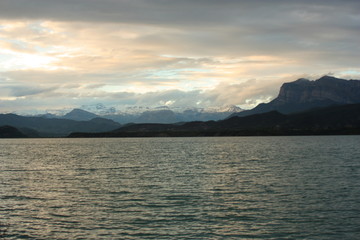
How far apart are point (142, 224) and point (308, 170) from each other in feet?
183

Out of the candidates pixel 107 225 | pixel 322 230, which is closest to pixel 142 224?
pixel 107 225

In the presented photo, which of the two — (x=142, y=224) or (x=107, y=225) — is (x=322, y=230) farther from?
(x=107, y=225)

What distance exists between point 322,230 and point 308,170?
50922 mm

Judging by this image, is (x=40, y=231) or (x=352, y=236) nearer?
(x=352, y=236)

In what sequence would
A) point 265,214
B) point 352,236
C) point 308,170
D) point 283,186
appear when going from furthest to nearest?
1. point 308,170
2. point 283,186
3. point 265,214
4. point 352,236

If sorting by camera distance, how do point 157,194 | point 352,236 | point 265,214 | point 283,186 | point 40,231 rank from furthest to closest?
point 283,186 < point 157,194 < point 265,214 < point 40,231 < point 352,236

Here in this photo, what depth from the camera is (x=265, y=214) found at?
44094 millimetres

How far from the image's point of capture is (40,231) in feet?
128

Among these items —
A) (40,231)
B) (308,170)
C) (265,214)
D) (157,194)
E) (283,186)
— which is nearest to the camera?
(40,231)

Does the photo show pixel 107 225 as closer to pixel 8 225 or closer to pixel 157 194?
pixel 8 225

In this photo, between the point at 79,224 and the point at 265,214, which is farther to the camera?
the point at 265,214

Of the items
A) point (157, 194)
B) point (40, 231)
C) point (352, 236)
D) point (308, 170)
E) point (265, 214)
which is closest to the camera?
point (352, 236)

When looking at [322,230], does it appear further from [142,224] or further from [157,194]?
[157,194]

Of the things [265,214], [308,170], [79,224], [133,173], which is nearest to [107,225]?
[79,224]
